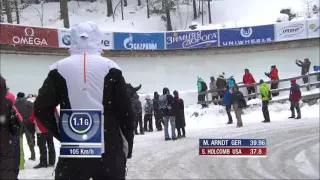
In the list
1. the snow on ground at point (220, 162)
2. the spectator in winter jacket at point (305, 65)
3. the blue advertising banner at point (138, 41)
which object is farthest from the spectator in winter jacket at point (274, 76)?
the snow on ground at point (220, 162)

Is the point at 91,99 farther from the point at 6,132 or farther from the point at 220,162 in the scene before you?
the point at 220,162

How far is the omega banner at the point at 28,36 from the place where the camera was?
15.1m

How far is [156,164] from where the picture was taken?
7215 mm

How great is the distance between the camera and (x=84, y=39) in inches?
102

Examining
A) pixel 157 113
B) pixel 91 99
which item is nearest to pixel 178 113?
pixel 157 113

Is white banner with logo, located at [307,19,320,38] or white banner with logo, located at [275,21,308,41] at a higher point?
white banner with logo, located at [275,21,308,41]

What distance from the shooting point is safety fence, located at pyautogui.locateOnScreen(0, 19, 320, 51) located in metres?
15.3

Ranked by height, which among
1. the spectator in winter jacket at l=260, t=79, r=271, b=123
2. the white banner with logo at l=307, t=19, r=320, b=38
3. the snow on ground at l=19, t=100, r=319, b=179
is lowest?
the snow on ground at l=19, t=100, r=319, b=179

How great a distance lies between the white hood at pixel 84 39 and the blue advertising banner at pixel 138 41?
48.5 ft

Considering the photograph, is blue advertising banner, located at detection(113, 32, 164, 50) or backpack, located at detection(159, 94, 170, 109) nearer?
backpack, located at detection(159, 94, 170, 109)

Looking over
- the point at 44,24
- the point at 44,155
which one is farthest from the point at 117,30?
the point at 44,155

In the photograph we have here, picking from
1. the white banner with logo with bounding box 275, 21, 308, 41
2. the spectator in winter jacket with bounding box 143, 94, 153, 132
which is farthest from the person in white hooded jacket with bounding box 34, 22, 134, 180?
the white banner with logo with bounding box 275, 21, 308, 41

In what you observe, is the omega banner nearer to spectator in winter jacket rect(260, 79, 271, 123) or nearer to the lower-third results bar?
spectator in winter jacket rect(260, 79, 271, 123)
